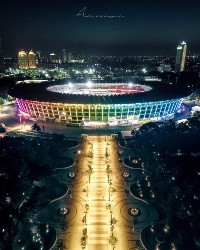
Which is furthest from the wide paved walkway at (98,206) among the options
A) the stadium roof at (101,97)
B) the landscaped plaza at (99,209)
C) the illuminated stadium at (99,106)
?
the stadium roof at (101,97)

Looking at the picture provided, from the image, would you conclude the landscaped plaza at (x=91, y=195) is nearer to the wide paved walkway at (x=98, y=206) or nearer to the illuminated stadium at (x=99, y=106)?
the wide paved walkway at (x=98, y=206)

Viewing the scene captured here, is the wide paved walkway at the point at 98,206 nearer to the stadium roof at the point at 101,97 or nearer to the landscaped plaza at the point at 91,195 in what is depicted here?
the landscaped plaza at the point at 91,195

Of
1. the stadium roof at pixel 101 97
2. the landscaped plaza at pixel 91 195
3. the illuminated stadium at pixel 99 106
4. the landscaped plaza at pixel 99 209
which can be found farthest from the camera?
the illuminated stadium at pixel 99 106

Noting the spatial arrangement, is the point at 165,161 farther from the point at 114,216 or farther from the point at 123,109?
the point at 123,109

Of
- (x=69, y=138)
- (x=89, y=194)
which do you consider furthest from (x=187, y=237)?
(x=69, y=138)

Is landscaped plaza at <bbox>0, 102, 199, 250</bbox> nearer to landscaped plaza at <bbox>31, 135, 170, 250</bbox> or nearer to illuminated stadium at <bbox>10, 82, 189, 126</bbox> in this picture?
landscaped plaza at <bbox>31, 135, 170, 250</bbox>

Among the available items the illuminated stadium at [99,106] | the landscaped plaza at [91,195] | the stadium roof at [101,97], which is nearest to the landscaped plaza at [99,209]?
the landscaped plaza at [91,195]

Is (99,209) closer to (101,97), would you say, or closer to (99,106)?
(99,106)

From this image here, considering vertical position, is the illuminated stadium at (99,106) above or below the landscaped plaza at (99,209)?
above

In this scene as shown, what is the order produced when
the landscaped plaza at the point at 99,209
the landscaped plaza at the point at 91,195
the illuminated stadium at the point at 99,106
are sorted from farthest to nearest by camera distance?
the illuminated stadium at the point at 99,106
the landscaped plaza at the point at 99,209
the landscaped plaza at the point at 91,195

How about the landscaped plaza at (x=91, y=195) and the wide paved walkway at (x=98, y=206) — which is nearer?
the landscaped plaza at (x=91, y=195)

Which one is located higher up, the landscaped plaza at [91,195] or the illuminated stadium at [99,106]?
the illuminated stadium at [99,106]
